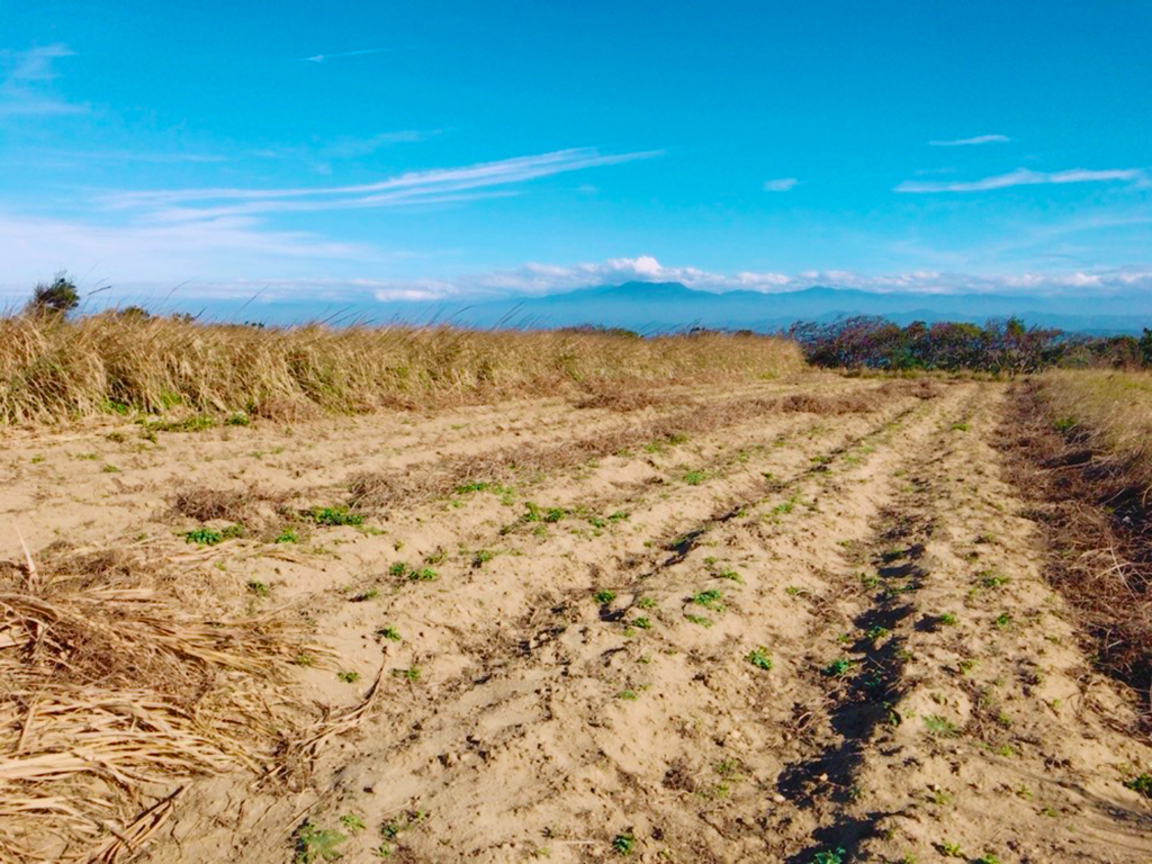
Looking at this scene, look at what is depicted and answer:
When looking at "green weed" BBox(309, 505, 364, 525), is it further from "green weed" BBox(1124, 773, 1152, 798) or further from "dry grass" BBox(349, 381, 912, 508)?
"green weed" BBox(1124, 773, 1152, 798)

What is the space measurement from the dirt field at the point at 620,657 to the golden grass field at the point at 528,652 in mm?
21

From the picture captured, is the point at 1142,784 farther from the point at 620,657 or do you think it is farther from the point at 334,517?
the point at 334,517

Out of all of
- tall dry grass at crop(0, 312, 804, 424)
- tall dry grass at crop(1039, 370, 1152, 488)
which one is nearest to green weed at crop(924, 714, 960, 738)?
tall dry grass at crop(1039, 370, 1152, 488)

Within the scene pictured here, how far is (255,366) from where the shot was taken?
10539mm

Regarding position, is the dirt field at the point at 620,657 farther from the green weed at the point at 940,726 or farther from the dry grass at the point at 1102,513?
the dry grass at the point at 1102,513

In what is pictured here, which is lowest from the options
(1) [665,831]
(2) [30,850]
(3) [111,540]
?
(1) [665,831]

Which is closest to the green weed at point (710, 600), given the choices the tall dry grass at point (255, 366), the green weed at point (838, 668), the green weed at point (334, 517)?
the green weed at point (838, 668)

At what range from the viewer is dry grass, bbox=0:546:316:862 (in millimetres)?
2576

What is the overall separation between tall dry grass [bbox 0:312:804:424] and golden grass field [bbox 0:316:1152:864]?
0.10 m

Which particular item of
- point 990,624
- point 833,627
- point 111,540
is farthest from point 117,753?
point 990,624

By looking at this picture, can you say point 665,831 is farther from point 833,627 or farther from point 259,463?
point 259,463

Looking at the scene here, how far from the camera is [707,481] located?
8.05 meters

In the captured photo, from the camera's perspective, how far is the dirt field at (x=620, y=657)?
9.37 ft

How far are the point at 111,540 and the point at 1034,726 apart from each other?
5.57 meters
